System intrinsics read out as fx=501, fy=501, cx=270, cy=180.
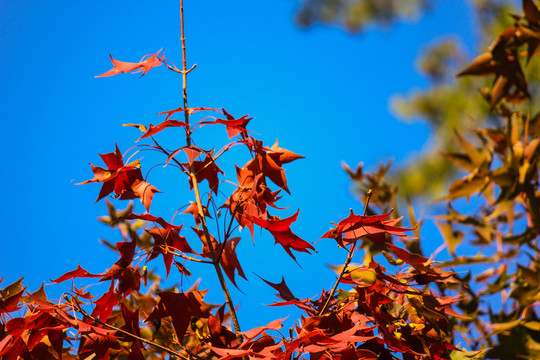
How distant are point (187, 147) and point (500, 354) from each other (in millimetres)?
857

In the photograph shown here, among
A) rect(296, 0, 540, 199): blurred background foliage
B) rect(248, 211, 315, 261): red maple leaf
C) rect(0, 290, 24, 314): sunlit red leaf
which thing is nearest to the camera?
rect(248, 211, 315, 261): red maple leaf

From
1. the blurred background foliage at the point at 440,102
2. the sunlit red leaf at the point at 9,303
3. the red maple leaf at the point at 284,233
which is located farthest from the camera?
the blurred background foliage at the point at 440,102

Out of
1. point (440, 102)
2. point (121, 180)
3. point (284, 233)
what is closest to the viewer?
point (284, 233)

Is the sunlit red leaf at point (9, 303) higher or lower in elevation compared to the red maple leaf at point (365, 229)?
lower

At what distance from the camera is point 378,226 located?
69 centimetres

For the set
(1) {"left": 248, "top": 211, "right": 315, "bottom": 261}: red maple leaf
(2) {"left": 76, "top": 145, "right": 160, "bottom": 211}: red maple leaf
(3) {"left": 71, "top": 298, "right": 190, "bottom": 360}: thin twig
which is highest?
(2) {"left": 76, "top": 145, "right": 160, "bottom": 211}: red maple leaf

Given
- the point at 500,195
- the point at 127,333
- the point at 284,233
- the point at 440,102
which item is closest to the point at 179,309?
the point at 127,333

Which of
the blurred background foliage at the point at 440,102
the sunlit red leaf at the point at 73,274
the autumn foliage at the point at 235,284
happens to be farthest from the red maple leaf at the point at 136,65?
the blurred background foliage at the point at 440,102

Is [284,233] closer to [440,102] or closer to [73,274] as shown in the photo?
[73,274]

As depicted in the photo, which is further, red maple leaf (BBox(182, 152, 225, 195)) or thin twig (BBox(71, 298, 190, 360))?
red maple leaf (BBox(182, 152, 225, 195))

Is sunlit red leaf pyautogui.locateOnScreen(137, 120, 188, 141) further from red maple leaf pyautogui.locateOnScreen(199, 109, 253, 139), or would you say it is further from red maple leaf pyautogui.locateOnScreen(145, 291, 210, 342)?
red maple leaf pyautogui.locateOnScreen(145, 291, 210, 342)

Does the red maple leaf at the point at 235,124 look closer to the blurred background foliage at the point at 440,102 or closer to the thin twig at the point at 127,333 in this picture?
the thin twig at the point at 127,333

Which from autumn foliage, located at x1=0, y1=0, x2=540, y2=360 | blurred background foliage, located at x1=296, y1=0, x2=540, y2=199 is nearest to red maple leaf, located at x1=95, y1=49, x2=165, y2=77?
autumn foliage, located at x1=0, y1=0, x2=540, y2=360

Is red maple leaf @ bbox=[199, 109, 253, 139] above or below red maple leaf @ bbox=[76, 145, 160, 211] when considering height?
above
